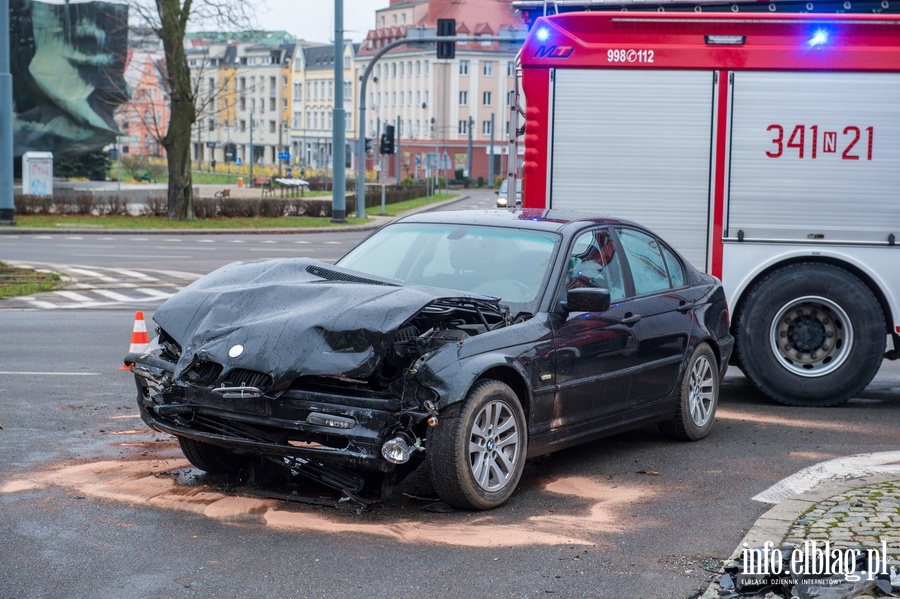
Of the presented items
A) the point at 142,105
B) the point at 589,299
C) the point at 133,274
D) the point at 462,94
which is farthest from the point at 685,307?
the point at 462,94

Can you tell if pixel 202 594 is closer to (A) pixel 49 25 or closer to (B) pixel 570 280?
(B) pixel 570 280

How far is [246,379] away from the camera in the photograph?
6191 mm

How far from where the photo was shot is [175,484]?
268 inches

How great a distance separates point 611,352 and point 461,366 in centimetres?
156

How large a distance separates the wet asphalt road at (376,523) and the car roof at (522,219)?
4.86 feet

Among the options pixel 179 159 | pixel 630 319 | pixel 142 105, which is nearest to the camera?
pixel 630 319

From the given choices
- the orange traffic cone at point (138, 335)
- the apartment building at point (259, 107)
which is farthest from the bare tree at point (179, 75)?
the apartment building at point (259, 107)

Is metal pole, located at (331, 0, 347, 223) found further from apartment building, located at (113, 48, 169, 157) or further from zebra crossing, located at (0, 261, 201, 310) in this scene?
zebra crossing, located at (0, 261, 201, 310)

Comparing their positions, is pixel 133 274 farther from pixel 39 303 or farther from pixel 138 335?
pixel 138 335

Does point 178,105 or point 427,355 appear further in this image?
point 178,105

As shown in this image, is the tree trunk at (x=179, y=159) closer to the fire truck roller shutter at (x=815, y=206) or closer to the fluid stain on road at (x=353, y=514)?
the fire truck roller shutter at (x=815, y=206)

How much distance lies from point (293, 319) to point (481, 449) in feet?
3.82

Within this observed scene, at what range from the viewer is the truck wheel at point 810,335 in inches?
391

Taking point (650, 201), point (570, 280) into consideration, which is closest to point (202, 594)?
point (570, 280)
